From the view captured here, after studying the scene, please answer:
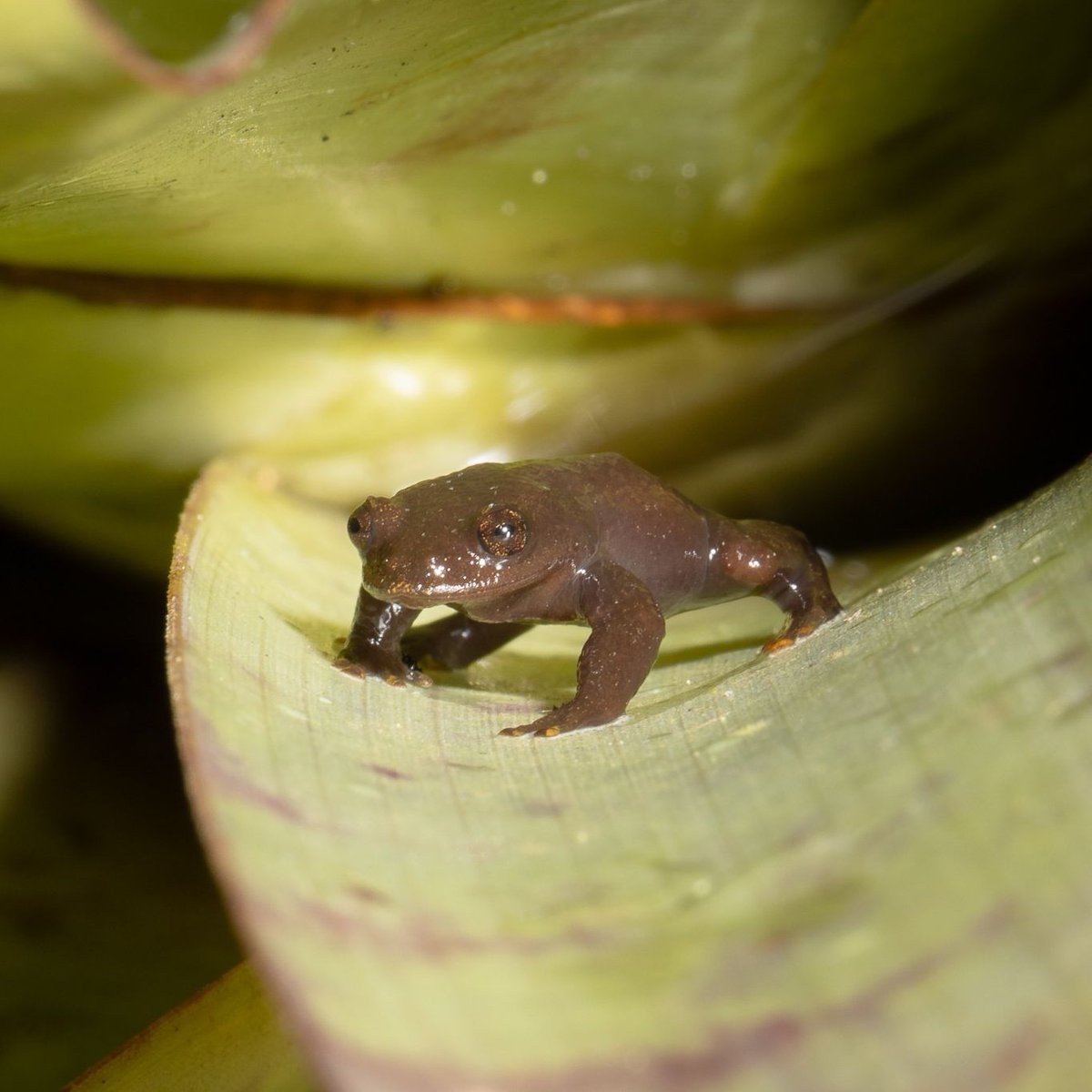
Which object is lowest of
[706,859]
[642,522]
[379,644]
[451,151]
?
[642,522]

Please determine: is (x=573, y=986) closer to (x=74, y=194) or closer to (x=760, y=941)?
(x=760, y=941)

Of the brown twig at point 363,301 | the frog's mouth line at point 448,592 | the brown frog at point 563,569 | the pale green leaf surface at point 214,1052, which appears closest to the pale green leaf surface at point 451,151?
the brown twig at point 363,301

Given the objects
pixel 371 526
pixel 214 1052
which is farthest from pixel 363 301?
pixel 214 1052

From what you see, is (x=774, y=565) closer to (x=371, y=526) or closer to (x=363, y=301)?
(x=371, y=526)

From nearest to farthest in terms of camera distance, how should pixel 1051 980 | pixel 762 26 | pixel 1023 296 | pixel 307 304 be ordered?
pixel 1051 980, pixel 762 26, pixel 307 304, pixel 1023 296

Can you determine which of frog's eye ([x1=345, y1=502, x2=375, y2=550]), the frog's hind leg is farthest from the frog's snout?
the frog's hind leg

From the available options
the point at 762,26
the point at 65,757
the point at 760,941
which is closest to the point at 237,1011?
the point at 760,941
